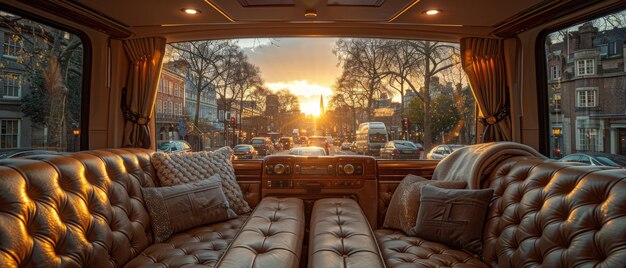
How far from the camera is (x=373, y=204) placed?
2770 millimetres

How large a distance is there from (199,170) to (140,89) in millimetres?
1246

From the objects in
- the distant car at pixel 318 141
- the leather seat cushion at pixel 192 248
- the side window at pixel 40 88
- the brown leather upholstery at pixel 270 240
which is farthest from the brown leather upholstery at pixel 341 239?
the side window at pixel 40 88

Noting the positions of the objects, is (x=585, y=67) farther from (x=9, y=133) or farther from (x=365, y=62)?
(x=9, y=133)

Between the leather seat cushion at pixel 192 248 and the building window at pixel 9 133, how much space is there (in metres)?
1.73

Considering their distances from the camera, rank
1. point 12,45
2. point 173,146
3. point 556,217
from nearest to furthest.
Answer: point 556,217 < point 12,45 < point 173,146

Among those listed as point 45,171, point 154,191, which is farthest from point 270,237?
point 45,171

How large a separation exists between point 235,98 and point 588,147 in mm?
3468

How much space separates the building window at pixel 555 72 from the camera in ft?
9.79

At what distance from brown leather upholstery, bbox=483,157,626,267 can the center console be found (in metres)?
1.07

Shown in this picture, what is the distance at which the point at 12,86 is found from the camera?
8.91 feet

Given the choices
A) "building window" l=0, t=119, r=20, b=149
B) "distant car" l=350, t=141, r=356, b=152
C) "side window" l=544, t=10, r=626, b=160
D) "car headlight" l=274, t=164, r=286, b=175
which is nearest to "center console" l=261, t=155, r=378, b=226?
"car headlight" l=274, t=164, r=286, b=175

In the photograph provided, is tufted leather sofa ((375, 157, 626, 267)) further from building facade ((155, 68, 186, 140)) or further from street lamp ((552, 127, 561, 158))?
building facade ((155, 68, 186, 140))

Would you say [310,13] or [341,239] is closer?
[341,239]

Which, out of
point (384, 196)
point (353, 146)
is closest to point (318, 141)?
point (353, 146)
